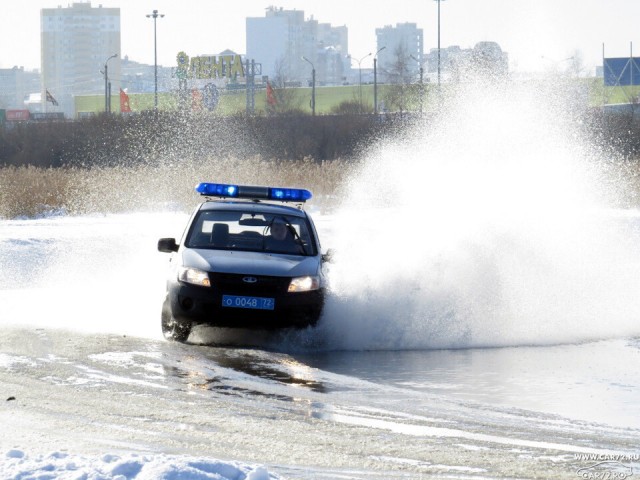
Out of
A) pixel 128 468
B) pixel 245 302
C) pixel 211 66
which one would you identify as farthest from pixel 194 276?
pixel 211 66

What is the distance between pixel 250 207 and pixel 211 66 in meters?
110

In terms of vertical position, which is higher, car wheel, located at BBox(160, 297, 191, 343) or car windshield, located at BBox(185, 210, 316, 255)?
car windshield, located at BBox(185, 210, 316, 255)

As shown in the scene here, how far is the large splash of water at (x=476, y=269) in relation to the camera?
13.6m

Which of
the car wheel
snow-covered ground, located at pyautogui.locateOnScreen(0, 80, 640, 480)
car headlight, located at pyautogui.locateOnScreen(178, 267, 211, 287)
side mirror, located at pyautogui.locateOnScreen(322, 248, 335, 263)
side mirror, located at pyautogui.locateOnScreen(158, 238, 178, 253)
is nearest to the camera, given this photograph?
snow-covered ground, located at pyautogui.locateOnScreen(0, 80, 640, 480)

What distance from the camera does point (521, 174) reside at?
96.2ft

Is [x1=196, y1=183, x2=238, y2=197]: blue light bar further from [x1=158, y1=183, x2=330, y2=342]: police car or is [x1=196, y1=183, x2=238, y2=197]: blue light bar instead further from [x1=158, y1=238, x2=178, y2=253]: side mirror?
[x1=158, y1=238, x2=178, y2=253]: side mirror

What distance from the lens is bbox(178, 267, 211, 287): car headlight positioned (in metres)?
12.3

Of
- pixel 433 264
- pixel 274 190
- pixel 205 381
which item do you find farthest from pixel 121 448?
pixel 433 264

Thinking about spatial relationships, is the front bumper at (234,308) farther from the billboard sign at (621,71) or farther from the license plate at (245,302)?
the billboard sign at (621,71)

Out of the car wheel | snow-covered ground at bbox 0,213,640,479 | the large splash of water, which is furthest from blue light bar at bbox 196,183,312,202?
the car wheel

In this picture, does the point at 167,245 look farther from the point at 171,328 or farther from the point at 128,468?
the point at 128,468

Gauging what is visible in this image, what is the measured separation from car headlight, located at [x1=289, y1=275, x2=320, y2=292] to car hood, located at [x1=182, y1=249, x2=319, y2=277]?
0.05 metres

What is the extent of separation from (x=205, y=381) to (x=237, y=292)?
2.10m

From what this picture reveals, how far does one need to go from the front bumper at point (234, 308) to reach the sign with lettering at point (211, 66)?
108 meters
